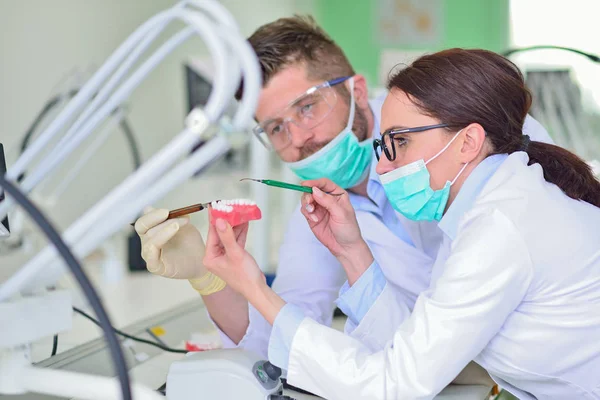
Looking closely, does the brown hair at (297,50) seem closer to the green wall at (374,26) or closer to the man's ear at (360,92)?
the man's ear at (360,92)

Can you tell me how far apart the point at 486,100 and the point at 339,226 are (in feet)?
1.27

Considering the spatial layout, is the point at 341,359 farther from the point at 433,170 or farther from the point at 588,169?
the point at 588,169

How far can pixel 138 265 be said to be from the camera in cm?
254

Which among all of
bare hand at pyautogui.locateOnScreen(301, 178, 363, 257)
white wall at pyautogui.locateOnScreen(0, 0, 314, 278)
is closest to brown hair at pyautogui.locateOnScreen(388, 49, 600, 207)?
bare hand at pyautogui.locateOnScreen(301, 178, 363, 257)

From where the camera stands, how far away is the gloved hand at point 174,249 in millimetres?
1183

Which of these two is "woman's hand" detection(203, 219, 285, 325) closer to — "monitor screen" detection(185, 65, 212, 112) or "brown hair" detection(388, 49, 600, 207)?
"brown hair" detection(388, 49, 600, 207)

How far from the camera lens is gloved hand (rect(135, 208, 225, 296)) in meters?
1.18

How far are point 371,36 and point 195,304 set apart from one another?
13.3 ft

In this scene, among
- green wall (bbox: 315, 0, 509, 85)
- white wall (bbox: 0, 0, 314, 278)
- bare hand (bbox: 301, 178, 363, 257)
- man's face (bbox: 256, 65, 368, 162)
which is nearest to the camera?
bare hand (bbox: 301, 178, 363, 257)

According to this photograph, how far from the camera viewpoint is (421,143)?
127 cm

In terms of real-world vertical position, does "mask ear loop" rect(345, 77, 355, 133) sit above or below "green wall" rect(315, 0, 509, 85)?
above

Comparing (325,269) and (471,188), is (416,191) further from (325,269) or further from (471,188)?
(325,269)

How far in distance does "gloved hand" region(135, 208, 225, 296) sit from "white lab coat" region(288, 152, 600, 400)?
287 mm

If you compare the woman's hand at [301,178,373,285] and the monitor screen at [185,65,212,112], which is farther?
the monitor screen at [185,65,212,112]
